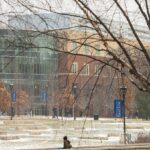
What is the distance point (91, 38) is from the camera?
26.7 feet

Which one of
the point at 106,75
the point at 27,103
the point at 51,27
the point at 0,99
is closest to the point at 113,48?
the point at 51,27

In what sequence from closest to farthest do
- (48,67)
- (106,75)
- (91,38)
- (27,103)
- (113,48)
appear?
(91,38)
(113,48)
(106,75)
(27,103)
(48,67)

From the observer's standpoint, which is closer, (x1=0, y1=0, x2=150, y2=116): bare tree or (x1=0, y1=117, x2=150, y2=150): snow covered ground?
(x1=0, y1=0, x2=150, y2=116): bare tree

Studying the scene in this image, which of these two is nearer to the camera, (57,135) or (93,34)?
(93,34)

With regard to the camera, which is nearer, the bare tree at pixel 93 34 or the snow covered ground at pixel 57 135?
the bare tree at pixel 93 34

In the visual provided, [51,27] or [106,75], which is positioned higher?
[51,27]

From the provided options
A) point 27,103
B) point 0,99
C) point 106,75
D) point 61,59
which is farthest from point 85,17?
point 27,103

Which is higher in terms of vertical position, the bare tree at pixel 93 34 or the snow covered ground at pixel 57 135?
the bare tree at pixel 93 34

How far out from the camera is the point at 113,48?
341 inches

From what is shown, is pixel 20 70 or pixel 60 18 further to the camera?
pixel 20 70

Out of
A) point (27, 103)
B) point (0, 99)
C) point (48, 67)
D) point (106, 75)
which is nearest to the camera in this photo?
point (106, 75)

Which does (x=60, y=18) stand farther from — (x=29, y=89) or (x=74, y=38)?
(x=29, y=89)

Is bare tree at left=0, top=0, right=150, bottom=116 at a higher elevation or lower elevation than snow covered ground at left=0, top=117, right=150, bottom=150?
higher

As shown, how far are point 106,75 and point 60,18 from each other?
266 cm
